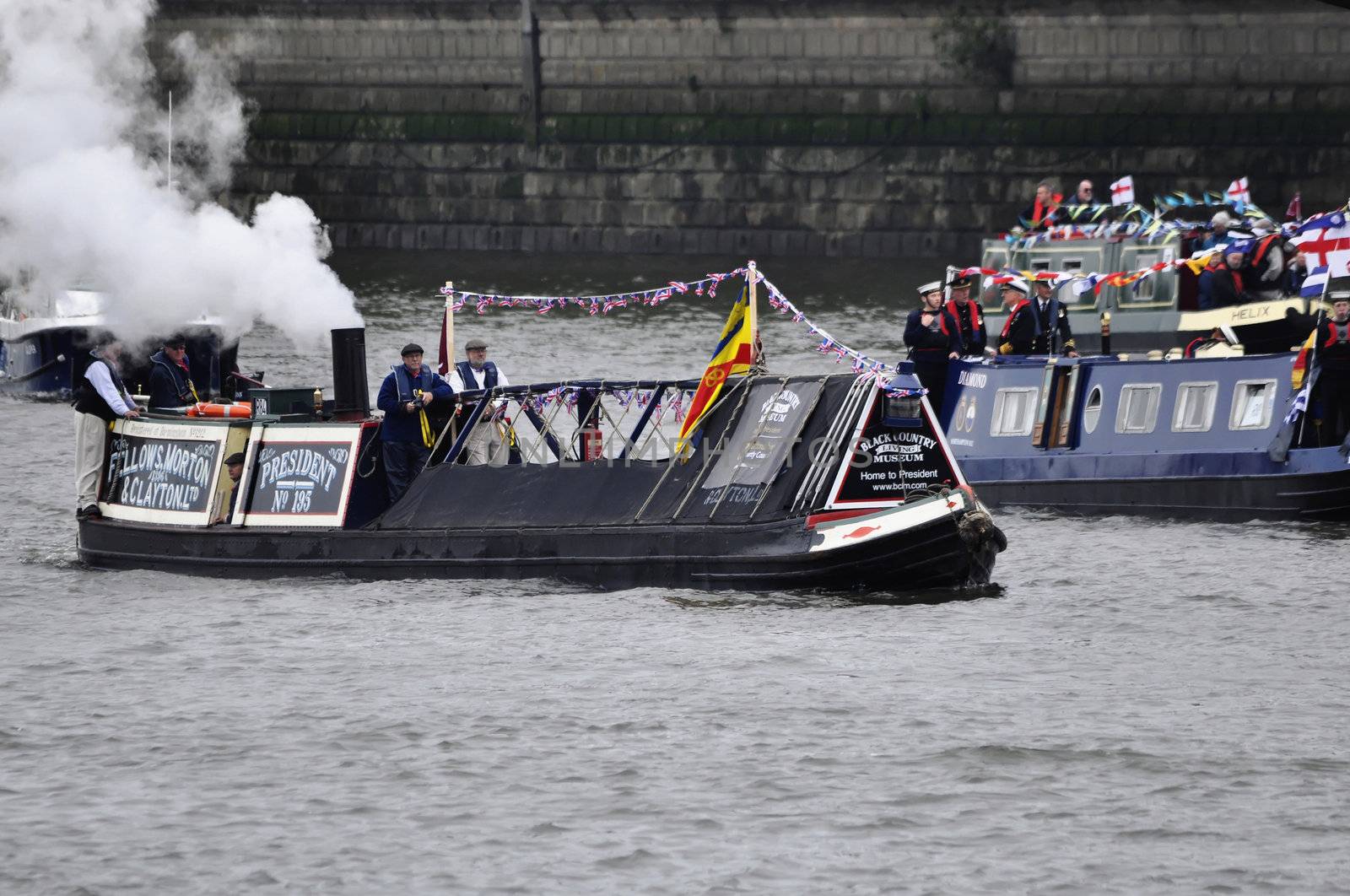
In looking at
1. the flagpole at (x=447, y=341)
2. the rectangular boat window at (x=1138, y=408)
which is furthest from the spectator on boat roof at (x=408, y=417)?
the rectangular boat window at (x=1138, y=408)

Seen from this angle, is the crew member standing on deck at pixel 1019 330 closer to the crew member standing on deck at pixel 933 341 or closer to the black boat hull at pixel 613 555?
the crew member standing on deck at pixel 933 341

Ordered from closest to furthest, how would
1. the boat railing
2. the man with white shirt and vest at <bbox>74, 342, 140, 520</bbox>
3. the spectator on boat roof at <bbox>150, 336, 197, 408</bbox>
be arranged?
the boat railing
the man with white shirt and vest at <bbox>74, 342, 140, 520</bbox>
the spectator on boat roof at <bbox>150, 336, 197, 408</bbox>

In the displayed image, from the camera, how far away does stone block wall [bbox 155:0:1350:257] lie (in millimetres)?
48281

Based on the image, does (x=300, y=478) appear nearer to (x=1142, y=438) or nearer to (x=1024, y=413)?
(x=1024, y=413)

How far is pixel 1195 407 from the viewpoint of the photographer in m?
23.9

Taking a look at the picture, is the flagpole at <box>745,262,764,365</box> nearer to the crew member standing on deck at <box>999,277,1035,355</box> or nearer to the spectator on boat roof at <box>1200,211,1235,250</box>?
the crew member standing on deck at <box>999,277,1035,355</box>

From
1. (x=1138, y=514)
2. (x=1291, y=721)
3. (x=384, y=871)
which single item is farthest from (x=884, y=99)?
(x=384, y=871)

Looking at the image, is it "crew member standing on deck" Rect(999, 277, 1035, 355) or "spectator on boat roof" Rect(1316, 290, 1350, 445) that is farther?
"crew member standing on deck" Rect(999, 277, 1035, 355)

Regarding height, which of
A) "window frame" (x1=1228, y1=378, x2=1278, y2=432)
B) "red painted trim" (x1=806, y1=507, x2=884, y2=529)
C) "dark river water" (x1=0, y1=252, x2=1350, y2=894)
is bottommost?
"dark river water" (x1=0, y1=252, x2=1350, y2=894)

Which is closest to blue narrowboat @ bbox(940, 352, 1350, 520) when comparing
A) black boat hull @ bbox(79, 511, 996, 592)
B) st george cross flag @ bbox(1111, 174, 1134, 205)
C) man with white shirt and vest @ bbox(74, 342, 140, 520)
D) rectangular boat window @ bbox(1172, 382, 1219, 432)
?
rectangular boat window @ bbox(1172, 382, 1219, 432)

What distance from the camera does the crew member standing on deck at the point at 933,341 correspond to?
24.2m

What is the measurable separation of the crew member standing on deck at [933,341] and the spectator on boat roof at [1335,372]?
3.73 m

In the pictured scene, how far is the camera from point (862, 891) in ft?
39.4

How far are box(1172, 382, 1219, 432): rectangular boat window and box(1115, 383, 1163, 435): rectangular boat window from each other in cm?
22
